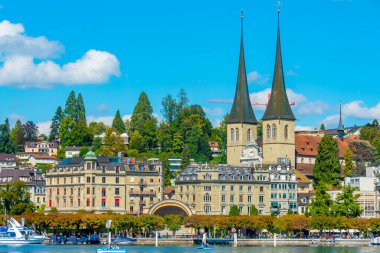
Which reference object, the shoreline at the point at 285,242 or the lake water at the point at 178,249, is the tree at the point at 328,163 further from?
the lake water at the point at 178,249

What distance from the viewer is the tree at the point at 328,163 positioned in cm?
15425

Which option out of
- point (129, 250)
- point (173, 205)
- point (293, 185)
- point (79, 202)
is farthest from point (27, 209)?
point (293, 185)

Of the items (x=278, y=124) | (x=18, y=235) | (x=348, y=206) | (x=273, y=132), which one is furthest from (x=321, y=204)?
(x=18, y=235)

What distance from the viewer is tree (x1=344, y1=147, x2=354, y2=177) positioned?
16326 centimetres

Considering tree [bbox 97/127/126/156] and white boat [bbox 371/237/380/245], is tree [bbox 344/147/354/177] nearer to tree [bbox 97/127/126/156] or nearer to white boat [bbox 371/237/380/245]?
tree [bbox 97/127/126/156]

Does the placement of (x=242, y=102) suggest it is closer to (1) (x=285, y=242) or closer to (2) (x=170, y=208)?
(2) (x=170, y=208)

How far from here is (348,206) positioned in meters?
132

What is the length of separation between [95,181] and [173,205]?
34.3 ft

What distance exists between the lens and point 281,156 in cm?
16312

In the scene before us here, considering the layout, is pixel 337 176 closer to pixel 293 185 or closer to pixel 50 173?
pixel 293 185

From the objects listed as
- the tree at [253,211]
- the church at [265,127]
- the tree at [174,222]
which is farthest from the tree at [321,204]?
the church at [265,127]

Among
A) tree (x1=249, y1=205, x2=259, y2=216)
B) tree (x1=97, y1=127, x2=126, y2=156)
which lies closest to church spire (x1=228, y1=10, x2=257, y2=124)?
tree (x1=97, y1=127, x2=126, y2=156)

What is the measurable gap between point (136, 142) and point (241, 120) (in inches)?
1156

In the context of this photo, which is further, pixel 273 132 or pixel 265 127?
pixel 265 127
